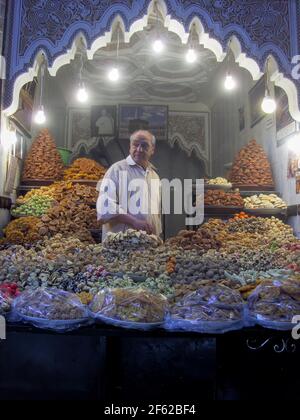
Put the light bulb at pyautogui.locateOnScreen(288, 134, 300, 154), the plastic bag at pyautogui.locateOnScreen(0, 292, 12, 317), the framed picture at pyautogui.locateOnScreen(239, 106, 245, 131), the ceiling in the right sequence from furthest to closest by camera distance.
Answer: the framed picture at pyautogui.locateOnScreen(239, 106, 245, 131), the ceiling, the light bulb at pyautogui.locateOnScreen(288, 134, 300, 154), the plastic bag at pyautogui.locateOnScreen(0, 292, 12, 317)

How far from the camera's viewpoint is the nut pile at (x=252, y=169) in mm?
4609

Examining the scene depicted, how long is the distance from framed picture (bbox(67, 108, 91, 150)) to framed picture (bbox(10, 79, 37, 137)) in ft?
6.63

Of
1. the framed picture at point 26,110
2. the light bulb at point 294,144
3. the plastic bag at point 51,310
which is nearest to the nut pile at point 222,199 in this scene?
the light bulb at point 294,144

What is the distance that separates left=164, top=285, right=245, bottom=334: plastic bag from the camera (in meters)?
1.48

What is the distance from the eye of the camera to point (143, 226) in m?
3.29

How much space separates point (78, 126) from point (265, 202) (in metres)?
4.33

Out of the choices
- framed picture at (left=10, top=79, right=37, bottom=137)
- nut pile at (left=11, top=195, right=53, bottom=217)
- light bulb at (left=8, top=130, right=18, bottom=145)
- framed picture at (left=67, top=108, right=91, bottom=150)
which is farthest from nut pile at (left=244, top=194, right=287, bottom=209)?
framed picture at (left=67, top=108, right=91, bottom=150)

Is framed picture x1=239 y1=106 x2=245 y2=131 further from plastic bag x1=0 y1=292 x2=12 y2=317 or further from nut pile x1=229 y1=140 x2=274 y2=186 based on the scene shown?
plastic bag x1=0 y1=292 x2=12 y2=317

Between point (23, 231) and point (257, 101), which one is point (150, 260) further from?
point (257, 101)

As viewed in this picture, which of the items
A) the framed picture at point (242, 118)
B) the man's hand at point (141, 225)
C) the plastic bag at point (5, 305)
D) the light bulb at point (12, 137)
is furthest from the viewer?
the framed picture at point (242, 118)

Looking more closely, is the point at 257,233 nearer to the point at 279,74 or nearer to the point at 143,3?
the point at 279,74

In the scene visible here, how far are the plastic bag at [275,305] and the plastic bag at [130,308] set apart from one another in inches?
Answer: 15.3

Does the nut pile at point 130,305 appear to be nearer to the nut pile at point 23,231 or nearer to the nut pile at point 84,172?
the nut pile at point 23,231

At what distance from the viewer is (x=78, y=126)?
23.8 feet
